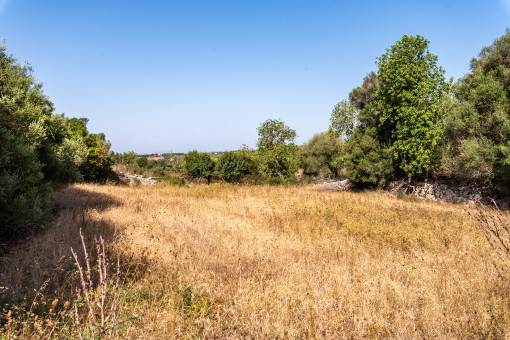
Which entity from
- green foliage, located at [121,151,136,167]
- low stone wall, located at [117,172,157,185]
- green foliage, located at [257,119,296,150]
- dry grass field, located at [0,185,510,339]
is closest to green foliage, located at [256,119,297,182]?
green foliage, located at [257,119,296,150]

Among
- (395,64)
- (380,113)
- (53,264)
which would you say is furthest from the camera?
(380,113)

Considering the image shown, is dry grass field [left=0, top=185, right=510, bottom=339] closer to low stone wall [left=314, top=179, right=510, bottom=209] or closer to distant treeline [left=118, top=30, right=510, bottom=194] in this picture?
distant treeline [left=118, top=30, right=510, bottom=194]

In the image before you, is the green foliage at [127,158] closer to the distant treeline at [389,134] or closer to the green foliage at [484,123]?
the distant treeline at [389,134]

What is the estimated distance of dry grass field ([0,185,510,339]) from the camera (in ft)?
11.7

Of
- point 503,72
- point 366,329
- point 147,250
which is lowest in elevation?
point 366,329

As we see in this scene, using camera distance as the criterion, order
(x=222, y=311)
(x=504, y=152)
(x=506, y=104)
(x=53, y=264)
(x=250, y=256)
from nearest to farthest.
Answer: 1. (x=222, y=311)
2. (x=53, y=264)
3. (x=250, y=256)
4. (x=504, y=152)
5. (x=506, y=104)

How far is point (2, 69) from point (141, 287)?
28.0 feet

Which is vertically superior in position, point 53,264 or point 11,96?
point 11,96

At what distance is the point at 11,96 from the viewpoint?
7.30 m

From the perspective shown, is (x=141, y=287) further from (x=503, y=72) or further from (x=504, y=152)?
(x=503, y=72)

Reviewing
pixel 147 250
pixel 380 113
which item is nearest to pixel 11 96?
pixel 147 250

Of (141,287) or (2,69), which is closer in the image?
(141,287)

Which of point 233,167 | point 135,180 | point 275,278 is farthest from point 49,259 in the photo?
point 135,180

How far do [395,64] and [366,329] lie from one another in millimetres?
19722
